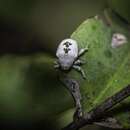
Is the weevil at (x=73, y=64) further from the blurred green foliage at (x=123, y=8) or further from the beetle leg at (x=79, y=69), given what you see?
the blurred green foliage at (x=123, y=8)

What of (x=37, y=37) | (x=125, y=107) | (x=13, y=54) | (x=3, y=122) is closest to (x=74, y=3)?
(x=37, y=37)

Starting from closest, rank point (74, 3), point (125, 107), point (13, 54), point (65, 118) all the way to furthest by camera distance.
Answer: point (125, 107) < point (65, 118) < point (13, 54) < point (74, 3)

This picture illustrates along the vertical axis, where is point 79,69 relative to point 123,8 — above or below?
below

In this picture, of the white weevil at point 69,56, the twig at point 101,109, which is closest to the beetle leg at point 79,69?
the white weevil at point 69,56

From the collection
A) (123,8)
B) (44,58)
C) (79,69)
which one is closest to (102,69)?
(79,69)

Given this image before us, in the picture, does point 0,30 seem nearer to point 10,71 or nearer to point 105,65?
point 10,71

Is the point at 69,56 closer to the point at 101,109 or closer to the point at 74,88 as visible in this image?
the point at 74,88

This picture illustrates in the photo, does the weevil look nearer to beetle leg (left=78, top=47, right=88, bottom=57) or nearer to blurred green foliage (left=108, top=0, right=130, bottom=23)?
beetle leg (left=78, top=47, right=88, bottom=57)
